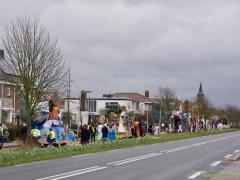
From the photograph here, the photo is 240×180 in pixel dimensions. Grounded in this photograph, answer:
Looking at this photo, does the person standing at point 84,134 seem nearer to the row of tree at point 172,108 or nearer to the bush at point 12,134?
the bush at point 12,134

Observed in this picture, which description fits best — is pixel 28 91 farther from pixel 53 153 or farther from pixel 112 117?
pixel 112 117

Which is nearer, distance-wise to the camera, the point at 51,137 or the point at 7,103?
the point at 51,137

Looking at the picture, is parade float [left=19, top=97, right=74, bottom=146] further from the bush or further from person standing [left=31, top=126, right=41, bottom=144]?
the bush

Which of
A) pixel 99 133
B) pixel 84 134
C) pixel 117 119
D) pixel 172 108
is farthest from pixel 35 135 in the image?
pixel 172 108

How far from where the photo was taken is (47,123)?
31.8m

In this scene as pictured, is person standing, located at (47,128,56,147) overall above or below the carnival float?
below

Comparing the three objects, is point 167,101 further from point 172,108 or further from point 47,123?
point 47,123

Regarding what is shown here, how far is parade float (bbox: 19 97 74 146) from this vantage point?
3079 cm

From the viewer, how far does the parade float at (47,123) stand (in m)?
30.8

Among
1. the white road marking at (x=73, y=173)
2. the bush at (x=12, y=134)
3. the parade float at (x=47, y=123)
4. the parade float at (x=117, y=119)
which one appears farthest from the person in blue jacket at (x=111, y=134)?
the white road marking at (x=73, y=173)

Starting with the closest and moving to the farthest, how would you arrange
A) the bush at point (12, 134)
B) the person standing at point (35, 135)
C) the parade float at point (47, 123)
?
the person standing at point (35, 135) → the parade float at point (47, 123) → the bush at point (12, 134)

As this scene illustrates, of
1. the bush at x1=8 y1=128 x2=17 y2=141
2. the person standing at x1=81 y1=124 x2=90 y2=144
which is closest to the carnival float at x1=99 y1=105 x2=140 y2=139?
the bush at x1=8 y1=128 x2=17 y2=141

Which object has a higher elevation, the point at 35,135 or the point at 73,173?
the point at 35,135

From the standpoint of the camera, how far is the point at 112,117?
4550cm
